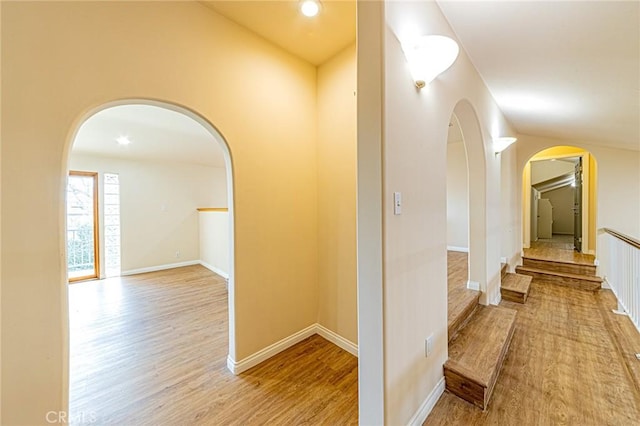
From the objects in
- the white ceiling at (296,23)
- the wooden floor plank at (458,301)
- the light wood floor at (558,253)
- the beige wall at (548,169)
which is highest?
the white ceiling at (296,23)

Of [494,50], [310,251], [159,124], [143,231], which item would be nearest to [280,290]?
[310,251]

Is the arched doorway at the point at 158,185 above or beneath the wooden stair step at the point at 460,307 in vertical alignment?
above

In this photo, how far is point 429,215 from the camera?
1654mm

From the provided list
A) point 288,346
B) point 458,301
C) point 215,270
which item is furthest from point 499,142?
point 215,270

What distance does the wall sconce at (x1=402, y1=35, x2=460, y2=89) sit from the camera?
1347mm

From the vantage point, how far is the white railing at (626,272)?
2646 mm

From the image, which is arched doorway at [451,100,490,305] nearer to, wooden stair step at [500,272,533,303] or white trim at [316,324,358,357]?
wooden stair step at [500,272,533,303]

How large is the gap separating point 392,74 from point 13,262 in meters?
2.08

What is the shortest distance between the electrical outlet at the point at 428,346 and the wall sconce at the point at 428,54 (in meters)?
1.61

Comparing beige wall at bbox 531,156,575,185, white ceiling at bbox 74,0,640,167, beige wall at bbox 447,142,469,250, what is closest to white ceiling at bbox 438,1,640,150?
white ceiling at bbox 74,0,640,167

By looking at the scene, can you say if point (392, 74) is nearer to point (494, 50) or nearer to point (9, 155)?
point (494, 50)

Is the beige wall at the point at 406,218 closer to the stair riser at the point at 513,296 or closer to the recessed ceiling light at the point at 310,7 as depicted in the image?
the recessed ceiling light at the point at 310,7

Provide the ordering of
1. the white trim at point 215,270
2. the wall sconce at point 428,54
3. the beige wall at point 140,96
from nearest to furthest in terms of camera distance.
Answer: the beige wall at point 140,96
the wall sconce at point 428,54
the white trim at point 215,270

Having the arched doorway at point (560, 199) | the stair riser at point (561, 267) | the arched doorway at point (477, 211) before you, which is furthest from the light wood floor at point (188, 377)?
the arched doorway at point (560, 199)
